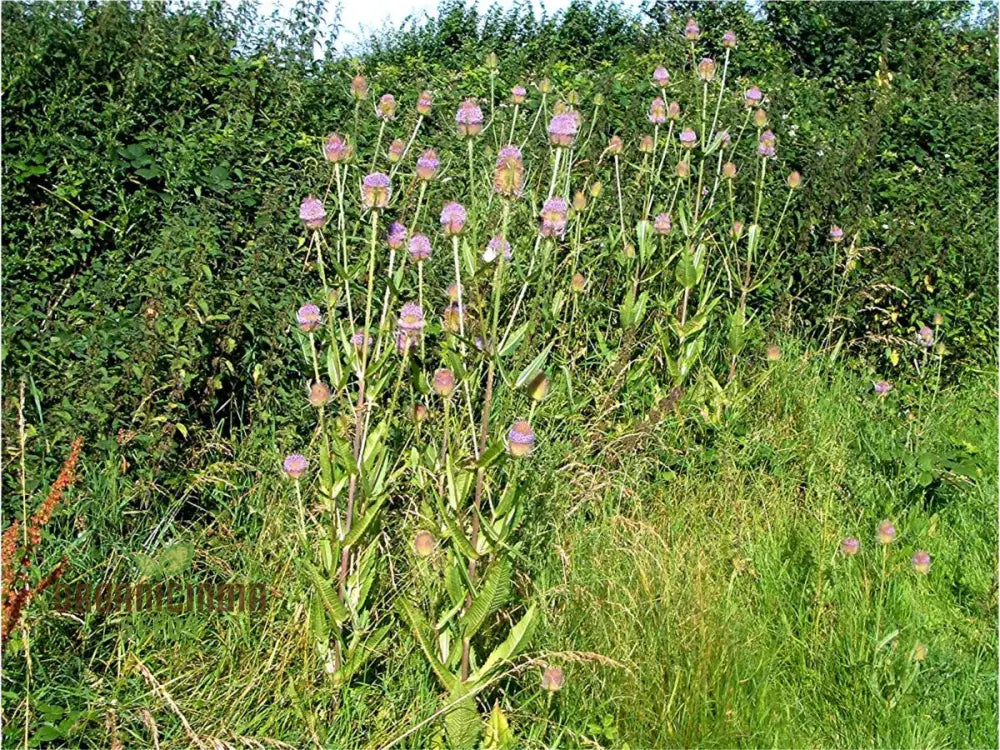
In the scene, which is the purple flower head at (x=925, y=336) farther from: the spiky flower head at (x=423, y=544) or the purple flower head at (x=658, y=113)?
the spiky flower head at (x=423, y=544)

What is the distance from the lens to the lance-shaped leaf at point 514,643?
2.46 m

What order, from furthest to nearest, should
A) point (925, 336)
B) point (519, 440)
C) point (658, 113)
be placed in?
point (925, 336) → point (658, 113) → point (519, 440)

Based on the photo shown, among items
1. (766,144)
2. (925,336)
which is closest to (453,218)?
(766,144)

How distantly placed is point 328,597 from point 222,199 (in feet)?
6.24

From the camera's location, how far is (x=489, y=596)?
2.41 metres

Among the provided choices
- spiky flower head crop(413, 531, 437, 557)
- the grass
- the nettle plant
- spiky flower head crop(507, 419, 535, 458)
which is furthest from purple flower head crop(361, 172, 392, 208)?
the grass

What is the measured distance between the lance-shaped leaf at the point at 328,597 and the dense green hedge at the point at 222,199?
3.55ft

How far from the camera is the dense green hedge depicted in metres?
3.49

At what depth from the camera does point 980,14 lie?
9398 millimetres

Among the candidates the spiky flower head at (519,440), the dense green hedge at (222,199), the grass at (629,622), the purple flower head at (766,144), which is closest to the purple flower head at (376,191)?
the spiky flower head at (519,440)

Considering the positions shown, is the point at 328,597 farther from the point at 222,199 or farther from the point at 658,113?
the point at 658,113

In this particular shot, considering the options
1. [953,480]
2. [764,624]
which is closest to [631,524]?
[764,624]

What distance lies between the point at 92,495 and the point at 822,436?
7.63ft

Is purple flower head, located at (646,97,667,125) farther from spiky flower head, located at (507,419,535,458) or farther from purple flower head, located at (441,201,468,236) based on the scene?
spiky flower head, located at (507,419,535,458)
